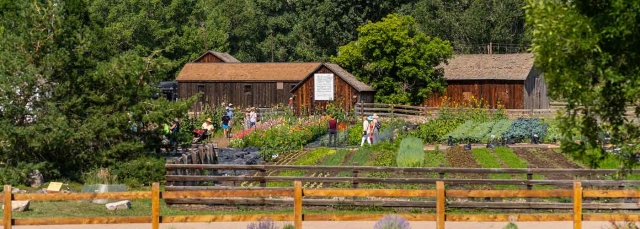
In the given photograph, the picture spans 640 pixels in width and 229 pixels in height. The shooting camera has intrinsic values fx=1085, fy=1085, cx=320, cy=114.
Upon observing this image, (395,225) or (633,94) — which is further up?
(633,94)

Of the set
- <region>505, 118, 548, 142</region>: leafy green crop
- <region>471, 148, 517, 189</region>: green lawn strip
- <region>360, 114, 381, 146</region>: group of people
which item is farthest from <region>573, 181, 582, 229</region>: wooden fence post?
<region>505, 118, 548, 142</region>: leafy green crop

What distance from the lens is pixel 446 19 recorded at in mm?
85438

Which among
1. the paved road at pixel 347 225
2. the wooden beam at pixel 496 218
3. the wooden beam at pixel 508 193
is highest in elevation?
the wooden beam at pixel 508 193

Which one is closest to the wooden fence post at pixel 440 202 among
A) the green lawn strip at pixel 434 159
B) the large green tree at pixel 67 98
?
the large green tree at pixel 67 98

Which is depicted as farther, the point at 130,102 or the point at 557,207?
the point at 130,102

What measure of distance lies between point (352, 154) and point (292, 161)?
2.91 meters

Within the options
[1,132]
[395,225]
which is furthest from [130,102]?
[395,225]

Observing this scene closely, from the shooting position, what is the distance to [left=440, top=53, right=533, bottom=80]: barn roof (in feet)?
216

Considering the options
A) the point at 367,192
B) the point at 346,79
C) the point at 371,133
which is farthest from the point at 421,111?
the point at 367,192

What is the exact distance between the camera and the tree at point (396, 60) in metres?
63.3

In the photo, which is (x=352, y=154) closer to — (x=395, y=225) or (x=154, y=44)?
(x=395, y=225)

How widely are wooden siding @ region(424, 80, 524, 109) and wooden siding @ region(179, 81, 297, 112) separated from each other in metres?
9.20

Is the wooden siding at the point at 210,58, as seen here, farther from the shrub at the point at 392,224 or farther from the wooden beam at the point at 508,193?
the shrub at the point at 392,224

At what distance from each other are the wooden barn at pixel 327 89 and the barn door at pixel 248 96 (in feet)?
21.4
